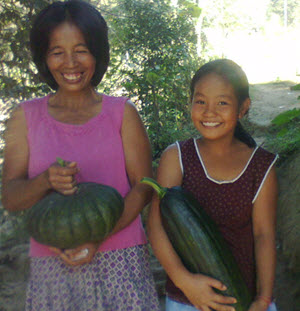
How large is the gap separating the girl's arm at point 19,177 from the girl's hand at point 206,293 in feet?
2.32

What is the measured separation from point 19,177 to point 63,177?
0.43 m

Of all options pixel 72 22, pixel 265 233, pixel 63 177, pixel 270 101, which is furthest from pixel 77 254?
pixel 270 101

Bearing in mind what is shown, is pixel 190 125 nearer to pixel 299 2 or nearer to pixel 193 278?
pixel 193 278

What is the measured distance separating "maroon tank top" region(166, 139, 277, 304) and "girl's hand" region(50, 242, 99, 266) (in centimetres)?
52

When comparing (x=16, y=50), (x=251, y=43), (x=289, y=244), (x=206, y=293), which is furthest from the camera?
(x=251, y=43)

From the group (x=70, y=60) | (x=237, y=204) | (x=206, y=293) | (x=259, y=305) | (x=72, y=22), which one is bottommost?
(x=259, y=305)

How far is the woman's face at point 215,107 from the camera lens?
2041 millimetres

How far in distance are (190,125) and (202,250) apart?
546 cm

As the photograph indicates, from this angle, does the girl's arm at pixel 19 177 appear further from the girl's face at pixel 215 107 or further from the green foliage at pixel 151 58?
the green foliage at pixel 151 58

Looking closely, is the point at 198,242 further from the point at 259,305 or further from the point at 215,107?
the point at 215,107

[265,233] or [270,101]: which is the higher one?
[265,233]

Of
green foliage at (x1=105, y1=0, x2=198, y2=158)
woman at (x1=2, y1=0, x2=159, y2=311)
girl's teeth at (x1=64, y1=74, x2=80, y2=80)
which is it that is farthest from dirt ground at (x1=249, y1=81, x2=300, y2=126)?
girl's teeth at (x1=64, y1=74, x2=80, y2=80)

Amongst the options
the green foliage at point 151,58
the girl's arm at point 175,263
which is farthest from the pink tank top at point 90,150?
the green foliage at point 151,58

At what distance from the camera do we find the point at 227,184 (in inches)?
80.7
